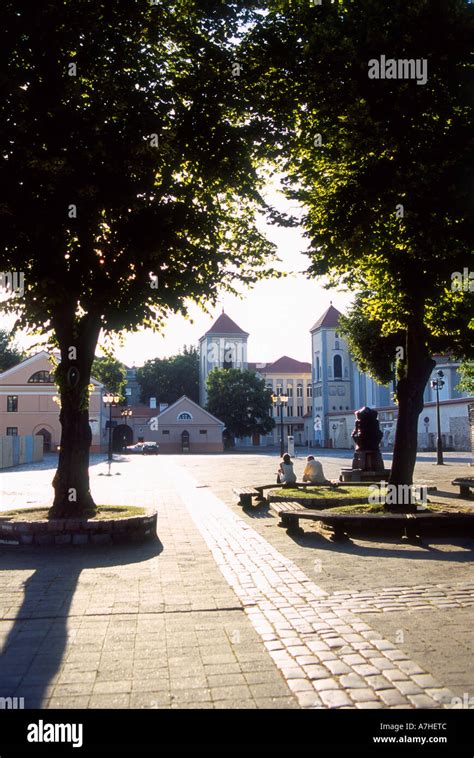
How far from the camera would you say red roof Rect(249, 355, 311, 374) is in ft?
392

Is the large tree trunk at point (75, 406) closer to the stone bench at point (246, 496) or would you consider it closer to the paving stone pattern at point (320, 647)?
the paving stone pattern at point (320, 647)

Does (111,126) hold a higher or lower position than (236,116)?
lower

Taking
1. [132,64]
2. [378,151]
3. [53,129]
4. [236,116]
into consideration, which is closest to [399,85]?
[378,151]

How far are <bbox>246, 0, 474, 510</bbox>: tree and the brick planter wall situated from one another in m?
5.69

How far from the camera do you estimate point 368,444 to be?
23.3 m

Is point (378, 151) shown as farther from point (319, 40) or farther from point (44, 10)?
point (44, 10)

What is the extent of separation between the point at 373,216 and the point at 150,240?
12.9 feet

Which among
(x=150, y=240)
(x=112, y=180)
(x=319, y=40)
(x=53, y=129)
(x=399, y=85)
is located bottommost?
(x=150, y=240)

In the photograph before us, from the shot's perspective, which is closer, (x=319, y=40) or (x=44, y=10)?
(x=44, y=10)

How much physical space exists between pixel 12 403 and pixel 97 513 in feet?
201

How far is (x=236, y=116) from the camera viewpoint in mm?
12352

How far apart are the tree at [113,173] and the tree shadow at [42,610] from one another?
1714 millimetres

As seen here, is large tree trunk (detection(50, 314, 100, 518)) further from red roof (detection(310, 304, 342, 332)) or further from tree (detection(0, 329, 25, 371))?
red roof (detection(310, 304, 342, 332))

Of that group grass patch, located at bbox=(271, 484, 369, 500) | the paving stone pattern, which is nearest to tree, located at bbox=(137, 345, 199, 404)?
grass patch, located at bbox=(271, 484, 369, 500)
